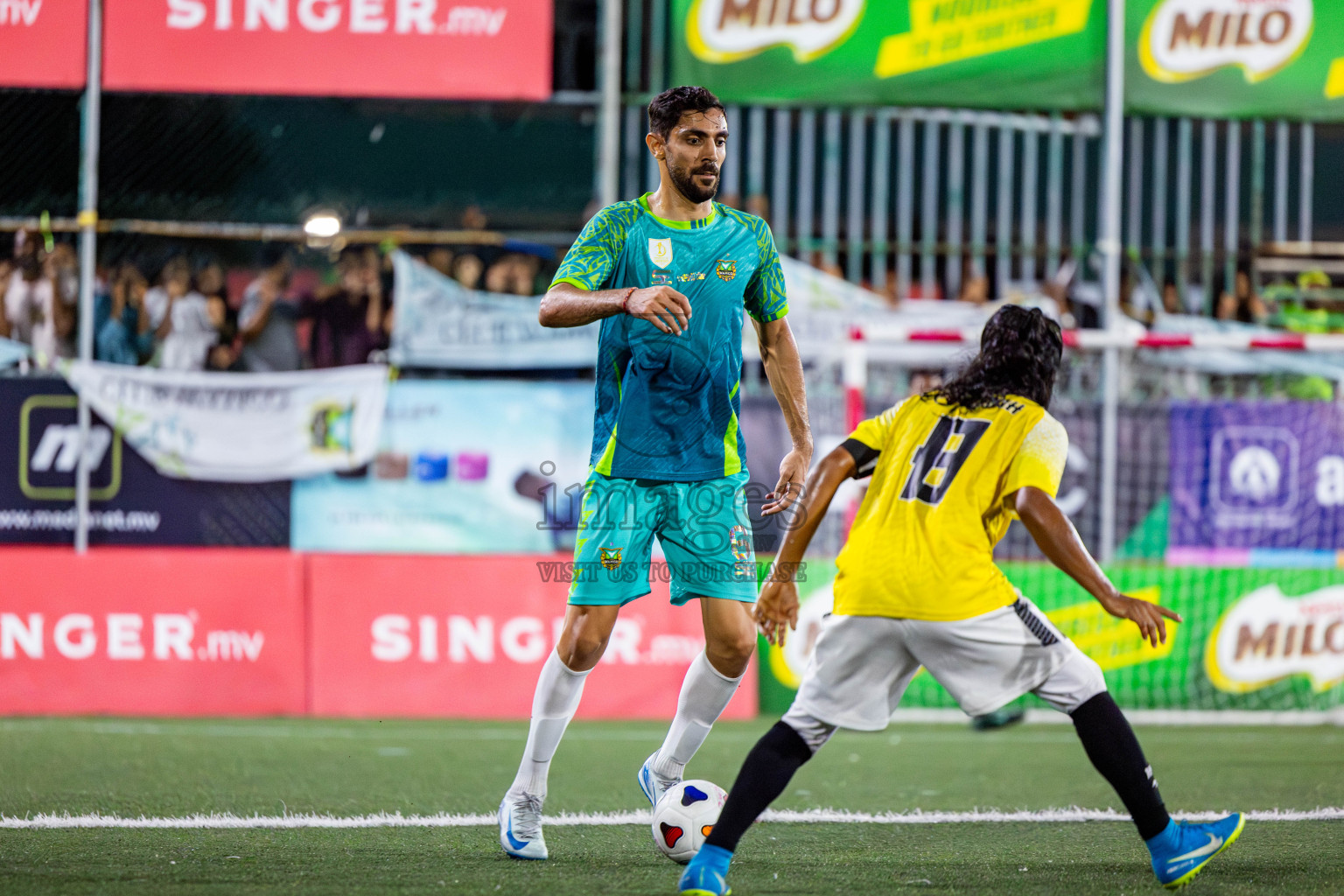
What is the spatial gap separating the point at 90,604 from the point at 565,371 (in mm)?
3861

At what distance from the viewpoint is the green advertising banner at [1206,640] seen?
9883 millimetres

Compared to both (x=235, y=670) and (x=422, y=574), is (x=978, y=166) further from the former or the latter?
(x=235, y=670)

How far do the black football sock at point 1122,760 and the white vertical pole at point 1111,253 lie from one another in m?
6.90

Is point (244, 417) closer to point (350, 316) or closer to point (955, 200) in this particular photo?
point (350, 316)

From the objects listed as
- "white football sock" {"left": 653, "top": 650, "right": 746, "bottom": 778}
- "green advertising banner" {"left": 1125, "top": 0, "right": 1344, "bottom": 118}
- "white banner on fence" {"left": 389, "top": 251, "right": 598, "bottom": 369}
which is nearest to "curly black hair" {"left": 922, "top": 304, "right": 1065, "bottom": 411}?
"white football sock" {"left": 653, "top": 650, "right": 746, "bottom": 778}

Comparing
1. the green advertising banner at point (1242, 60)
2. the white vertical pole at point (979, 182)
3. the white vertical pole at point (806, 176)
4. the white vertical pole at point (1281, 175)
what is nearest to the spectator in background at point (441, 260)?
the white vertical pole at point (806, 176)

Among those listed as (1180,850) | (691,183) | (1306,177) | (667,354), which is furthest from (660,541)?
(1306,177)

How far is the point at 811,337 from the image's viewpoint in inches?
447

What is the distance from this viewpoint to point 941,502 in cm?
400

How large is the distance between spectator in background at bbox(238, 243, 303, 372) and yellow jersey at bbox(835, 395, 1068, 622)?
8095 mm

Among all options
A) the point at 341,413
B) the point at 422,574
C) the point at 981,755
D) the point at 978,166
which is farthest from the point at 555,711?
the point at 978,166

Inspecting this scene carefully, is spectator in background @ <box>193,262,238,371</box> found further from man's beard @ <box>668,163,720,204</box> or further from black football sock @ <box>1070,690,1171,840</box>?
black football sock @ <box>1070,690,1171,840</box>

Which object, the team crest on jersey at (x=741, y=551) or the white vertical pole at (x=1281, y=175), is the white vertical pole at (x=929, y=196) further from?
the team crest on jersey at (x=741, y=551)

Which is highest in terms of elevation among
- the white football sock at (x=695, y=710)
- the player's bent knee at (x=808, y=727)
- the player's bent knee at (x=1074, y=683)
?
the player's bent knee at (x=1074, y=683)
